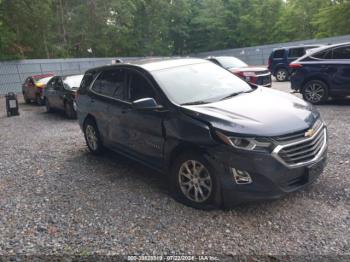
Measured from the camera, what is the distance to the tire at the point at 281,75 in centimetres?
1803

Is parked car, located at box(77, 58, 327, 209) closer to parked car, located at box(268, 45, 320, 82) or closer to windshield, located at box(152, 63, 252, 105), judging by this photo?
windshield, located at box(152, 63, 252, 105)

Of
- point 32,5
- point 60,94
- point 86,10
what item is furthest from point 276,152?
point 86,10

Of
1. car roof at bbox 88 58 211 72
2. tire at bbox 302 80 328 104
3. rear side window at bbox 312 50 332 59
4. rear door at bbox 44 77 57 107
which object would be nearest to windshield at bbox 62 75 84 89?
rear door at bbox 44 77 57 107

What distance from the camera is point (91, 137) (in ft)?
21.5

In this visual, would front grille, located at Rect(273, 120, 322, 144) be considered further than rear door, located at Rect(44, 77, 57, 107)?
No

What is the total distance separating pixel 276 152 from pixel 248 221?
828mm

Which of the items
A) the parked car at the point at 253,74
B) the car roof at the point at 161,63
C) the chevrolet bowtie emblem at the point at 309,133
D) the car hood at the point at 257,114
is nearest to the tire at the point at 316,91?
the parked car at the point at 253,74

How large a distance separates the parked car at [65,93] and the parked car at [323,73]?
22.3 feet

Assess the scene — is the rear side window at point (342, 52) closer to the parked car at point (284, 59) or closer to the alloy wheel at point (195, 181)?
the alloy wheel at point (195, 181)

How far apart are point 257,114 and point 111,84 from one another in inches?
108

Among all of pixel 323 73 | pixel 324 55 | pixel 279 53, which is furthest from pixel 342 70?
pixel 279 53

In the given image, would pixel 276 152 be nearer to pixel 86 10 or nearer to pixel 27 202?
pixel 27 202

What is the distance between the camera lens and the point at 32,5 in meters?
27.2

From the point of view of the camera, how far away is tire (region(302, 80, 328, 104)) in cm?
950
